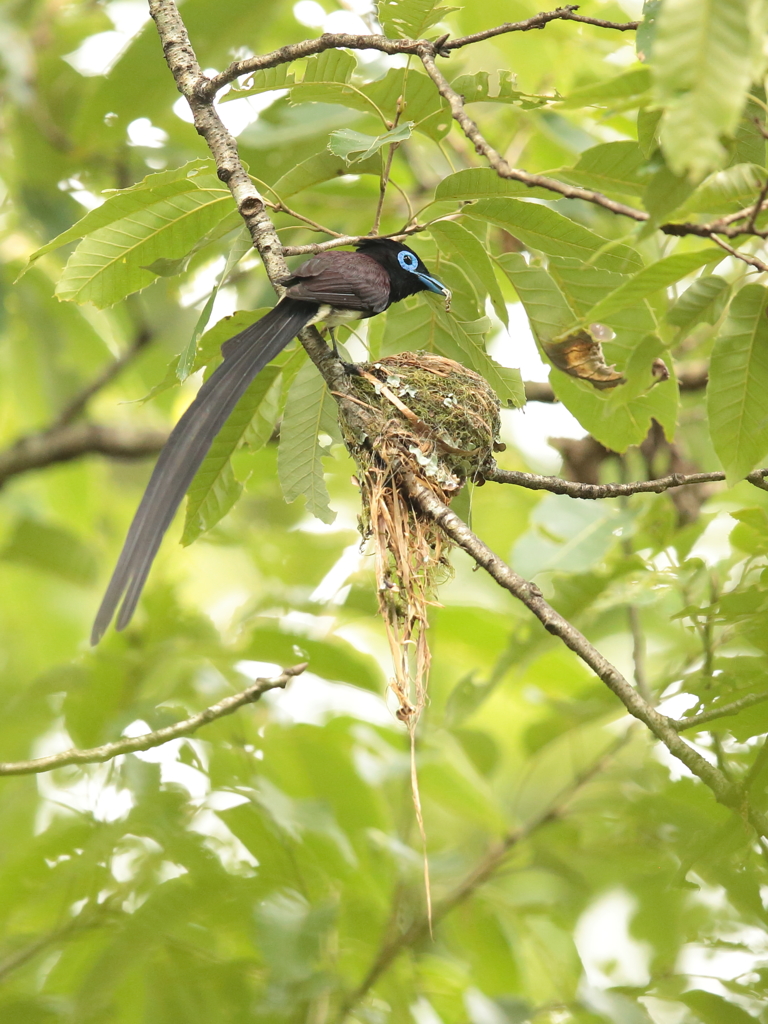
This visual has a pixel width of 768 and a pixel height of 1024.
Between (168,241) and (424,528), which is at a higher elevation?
(168,241)

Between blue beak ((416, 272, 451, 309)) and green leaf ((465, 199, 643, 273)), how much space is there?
1.29 feet

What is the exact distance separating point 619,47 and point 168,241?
10.3ft

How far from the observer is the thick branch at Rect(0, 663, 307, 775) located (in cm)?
261

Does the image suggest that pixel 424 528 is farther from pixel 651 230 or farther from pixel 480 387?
pixel 651 230

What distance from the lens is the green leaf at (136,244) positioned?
294 centimetres

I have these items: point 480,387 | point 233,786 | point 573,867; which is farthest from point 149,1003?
point 480,387

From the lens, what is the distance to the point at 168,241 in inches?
120

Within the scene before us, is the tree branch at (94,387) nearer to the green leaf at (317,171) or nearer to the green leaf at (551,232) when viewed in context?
the green leaf at (317,171)

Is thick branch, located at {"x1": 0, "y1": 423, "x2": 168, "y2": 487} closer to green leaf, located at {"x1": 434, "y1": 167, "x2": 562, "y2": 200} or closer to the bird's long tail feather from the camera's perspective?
the bird's long tail feather

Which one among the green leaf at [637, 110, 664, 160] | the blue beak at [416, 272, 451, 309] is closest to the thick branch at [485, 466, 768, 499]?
the blue beak at [416, 272, 451, 309]

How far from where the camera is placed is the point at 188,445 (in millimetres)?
2549

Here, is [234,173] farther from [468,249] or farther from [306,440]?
[306,440]

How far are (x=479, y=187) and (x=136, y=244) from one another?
1.08 metres

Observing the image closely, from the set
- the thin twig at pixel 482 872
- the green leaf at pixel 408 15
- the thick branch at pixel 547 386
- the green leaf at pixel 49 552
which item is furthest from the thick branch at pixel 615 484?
the green leaf at pixel 49 552
